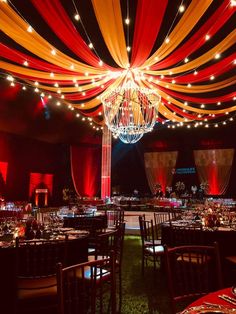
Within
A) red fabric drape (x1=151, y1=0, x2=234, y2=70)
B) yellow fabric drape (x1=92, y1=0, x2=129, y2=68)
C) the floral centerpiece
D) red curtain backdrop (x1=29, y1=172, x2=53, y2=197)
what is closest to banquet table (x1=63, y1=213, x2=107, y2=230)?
yellow fabric drape (x1=92, y1=0, x2=129, y2=68)

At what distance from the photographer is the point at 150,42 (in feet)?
13.0

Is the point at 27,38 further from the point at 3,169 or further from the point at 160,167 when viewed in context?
the point at 160,167

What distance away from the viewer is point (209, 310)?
52.9 inches

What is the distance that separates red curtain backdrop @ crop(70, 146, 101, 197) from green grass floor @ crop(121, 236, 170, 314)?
7558mm

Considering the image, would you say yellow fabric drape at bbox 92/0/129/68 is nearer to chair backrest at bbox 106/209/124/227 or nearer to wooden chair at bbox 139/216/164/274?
wooden chair at bbox 139/216/164/274

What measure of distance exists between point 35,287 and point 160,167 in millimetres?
10644

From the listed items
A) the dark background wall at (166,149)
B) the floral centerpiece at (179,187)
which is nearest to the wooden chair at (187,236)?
the dark background wall at (166,149)

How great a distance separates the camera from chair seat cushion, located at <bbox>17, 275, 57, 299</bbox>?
2.53m

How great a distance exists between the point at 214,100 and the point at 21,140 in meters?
7.01

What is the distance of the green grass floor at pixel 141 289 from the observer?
3.15 meters

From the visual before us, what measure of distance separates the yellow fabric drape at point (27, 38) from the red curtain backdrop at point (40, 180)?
705cm

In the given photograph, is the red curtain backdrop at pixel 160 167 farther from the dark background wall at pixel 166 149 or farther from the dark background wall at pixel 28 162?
the dark background wall at pixel 28 162

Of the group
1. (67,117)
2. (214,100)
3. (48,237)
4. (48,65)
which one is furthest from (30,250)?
(67,117)

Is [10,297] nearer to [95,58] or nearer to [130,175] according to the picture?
[95,58]
